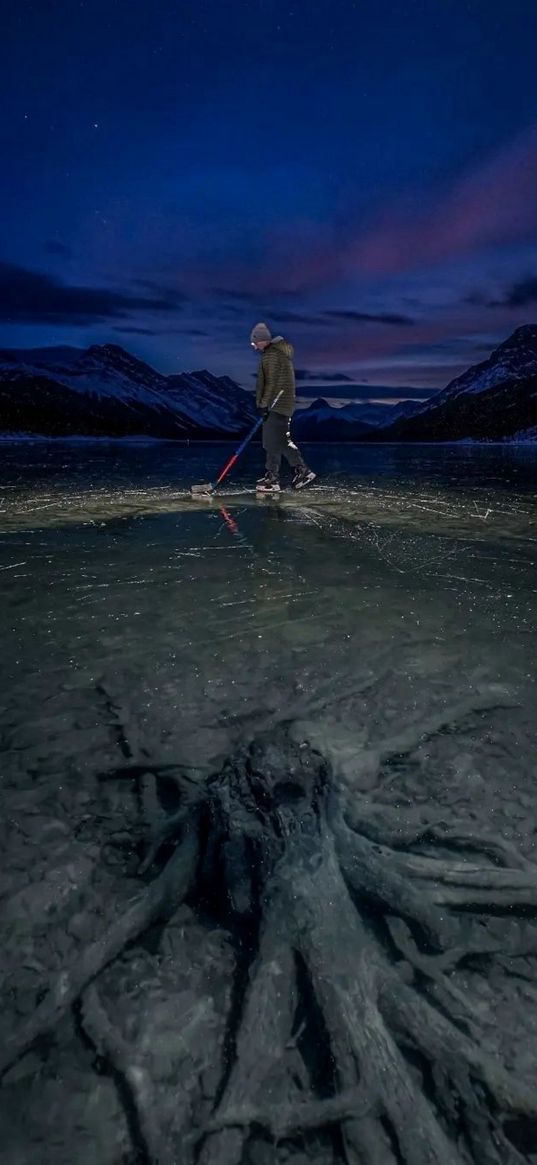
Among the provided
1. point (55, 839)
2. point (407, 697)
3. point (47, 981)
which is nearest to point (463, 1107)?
point (47, 981)

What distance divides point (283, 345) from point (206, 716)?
27.4 feet

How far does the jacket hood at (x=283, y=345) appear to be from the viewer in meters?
9.35

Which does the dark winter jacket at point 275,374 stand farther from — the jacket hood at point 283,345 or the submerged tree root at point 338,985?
the submerged tree root at point 338,985

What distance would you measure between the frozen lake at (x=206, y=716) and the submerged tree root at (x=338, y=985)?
0.08 feet

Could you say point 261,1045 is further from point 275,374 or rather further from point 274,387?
point 275,374

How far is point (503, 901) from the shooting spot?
1.54m

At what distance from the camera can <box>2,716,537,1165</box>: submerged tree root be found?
107 cm

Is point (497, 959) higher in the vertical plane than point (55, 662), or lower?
lower

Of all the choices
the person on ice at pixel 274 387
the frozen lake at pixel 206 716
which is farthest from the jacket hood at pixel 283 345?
the frozen lake at pixel 206 716

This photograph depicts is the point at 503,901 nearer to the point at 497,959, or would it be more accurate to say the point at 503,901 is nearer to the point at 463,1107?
the point at 497,959

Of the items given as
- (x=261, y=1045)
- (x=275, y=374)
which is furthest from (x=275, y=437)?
(x=261, y=1045)

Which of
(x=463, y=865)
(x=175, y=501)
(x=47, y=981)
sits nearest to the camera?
(x=47, y=981)

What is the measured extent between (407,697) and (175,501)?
7352 mm

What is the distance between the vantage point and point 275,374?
9492 mm
